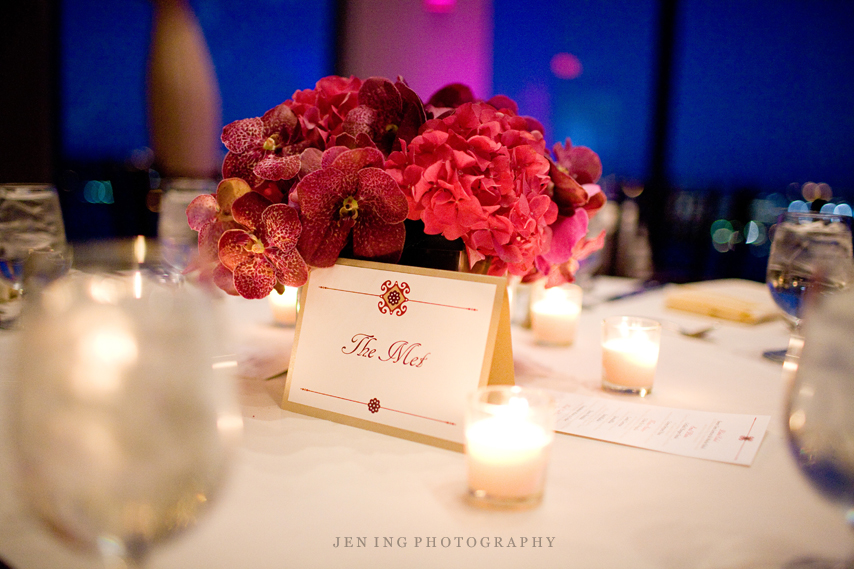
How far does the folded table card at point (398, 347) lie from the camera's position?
0.65 m

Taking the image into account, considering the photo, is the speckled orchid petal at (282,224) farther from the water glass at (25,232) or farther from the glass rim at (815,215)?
the glass rim at (815,215)

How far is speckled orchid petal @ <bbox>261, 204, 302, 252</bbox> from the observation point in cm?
71

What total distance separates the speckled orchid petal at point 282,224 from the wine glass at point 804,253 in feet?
2.82

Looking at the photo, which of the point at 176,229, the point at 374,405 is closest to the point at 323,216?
the point at 374,405

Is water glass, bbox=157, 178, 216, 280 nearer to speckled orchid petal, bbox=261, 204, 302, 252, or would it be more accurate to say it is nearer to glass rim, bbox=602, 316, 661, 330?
speckled orchid petal, bbox=261, 204, 302, 252

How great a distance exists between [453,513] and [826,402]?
1.01 ft

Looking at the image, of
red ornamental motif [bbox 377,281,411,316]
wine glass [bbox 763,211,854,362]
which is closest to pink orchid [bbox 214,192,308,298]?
red ornamental motif [bbox 377,281,411,316]

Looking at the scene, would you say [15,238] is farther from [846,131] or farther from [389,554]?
[846,131]

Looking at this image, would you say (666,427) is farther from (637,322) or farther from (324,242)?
(324,242)

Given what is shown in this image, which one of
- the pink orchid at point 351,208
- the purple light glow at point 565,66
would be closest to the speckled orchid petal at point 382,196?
the pink orchid at point 351,208

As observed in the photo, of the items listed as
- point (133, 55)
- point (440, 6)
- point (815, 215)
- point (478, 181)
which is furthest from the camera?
point (133, 55)

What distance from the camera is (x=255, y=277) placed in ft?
2.41

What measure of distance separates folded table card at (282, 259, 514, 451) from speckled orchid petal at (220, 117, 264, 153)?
21 cm

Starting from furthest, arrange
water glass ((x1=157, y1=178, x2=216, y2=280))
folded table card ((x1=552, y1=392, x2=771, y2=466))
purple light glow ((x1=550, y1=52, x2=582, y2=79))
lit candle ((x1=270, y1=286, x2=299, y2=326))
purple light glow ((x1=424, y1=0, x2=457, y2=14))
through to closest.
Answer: purple light glow ((x1=550, y1=52, x2=582, y2=79))
purple light glow ((x1=424, y1=0, x2=457, y2=14))
water glass ((x1=157, y1=178, x2=216, y2=280))
lit candle ((x1=270, y1=286, x2=299, y2=326))
folded table card ((x1=552, y1=392, x2=771, y2=466))
